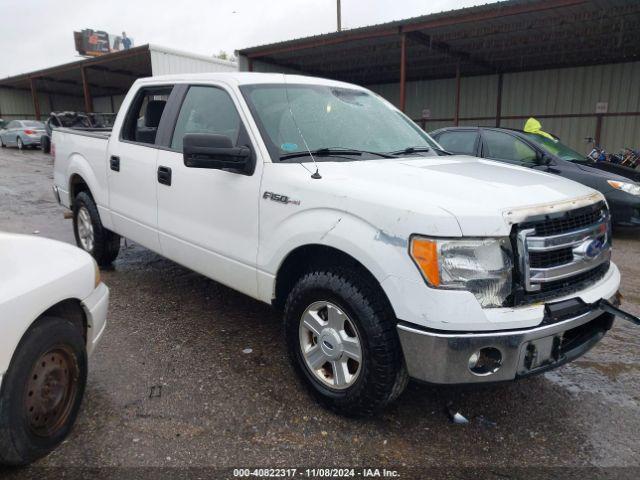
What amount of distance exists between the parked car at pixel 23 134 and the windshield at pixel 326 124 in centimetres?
2445

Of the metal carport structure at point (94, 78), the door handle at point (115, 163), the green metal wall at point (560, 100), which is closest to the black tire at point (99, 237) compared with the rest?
the door handle at point (115, 163)

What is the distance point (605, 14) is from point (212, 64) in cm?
1241

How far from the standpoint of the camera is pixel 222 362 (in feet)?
11.4

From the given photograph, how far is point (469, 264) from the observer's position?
2.30 meters

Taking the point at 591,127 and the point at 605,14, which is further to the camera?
the point at 591,127

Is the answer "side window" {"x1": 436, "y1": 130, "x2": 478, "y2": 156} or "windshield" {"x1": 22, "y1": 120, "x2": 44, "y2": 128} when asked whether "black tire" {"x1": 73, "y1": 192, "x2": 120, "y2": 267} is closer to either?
"side window" {"x1": 436, "y1": 130, "x2": 478, "y2": 156}

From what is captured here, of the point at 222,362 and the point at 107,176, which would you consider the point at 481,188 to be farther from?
the point at 107,176

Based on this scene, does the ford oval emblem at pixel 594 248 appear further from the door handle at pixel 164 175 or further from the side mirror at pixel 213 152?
the door handle at pixel 164 175

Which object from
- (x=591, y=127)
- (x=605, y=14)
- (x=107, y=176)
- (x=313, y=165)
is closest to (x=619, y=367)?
(x=313, y=165)

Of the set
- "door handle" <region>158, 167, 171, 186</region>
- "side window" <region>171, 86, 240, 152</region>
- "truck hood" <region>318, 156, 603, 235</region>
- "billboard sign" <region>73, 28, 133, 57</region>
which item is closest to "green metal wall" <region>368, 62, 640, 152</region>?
"truck hood" <region>318, 156, 603, 235</region>

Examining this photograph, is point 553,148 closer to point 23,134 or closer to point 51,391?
point 51,391

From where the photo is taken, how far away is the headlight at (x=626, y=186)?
700cm

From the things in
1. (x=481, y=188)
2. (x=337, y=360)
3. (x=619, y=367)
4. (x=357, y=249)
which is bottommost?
(x=619, y=367)

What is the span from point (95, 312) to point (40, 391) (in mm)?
513
